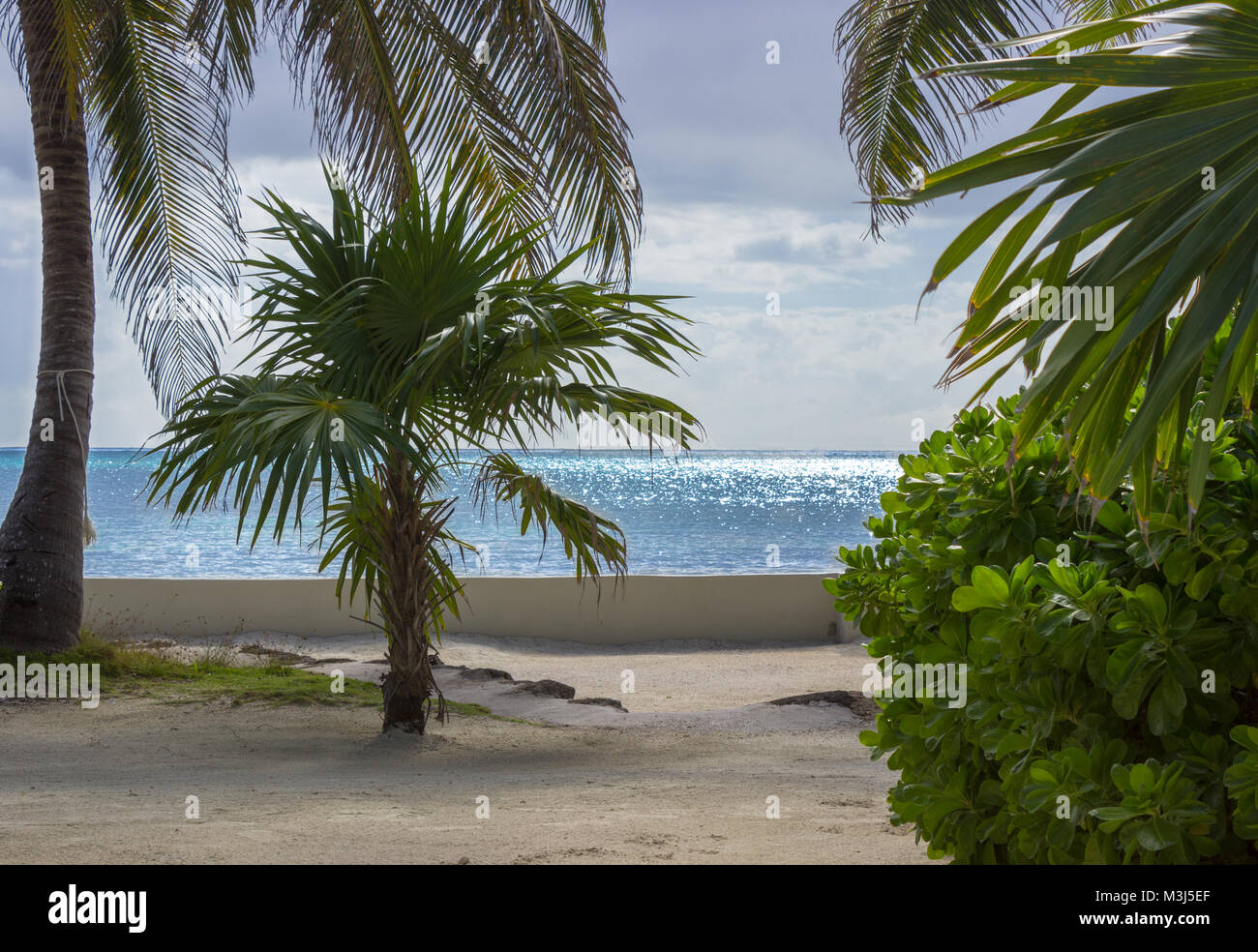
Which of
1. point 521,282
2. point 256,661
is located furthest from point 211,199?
point 256,661

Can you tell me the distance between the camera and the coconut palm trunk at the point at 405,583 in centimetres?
605

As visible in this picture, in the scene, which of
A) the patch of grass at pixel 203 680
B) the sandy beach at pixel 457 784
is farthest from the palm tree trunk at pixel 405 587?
the patch of grass at pixel 203 680

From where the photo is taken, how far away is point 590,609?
39.1ft

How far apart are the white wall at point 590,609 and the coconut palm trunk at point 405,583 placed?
5434 millimetres

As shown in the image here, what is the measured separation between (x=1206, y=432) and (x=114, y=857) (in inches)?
122

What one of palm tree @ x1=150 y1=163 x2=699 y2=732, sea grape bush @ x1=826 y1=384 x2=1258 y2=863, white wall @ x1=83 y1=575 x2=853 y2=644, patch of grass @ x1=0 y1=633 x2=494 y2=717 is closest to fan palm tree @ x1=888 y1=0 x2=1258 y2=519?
sea grape bush @ x1=826 y1=384 x2=1258 y2=863

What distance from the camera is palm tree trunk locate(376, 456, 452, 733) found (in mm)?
6047

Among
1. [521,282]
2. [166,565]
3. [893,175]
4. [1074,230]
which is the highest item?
[893,175]

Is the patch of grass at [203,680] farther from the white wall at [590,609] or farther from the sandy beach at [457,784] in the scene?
the white wall at [590,609]

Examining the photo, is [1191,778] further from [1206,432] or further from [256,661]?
[256,661]

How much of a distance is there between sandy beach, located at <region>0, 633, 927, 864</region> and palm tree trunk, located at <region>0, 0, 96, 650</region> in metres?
1.10

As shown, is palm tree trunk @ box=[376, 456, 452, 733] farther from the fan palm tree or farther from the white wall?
the white wall

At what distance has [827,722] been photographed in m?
6.84
